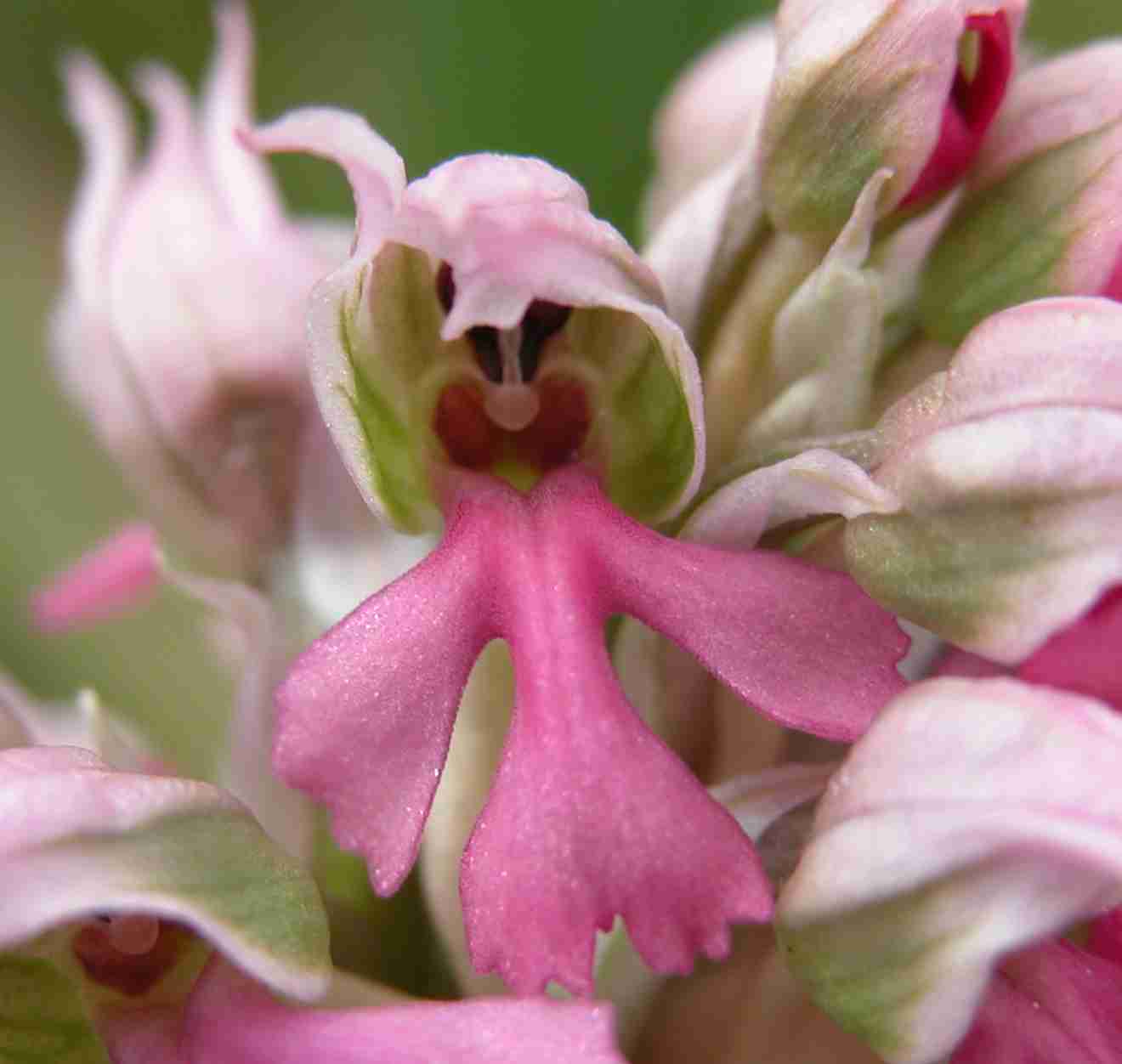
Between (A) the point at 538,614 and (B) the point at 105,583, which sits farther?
(B) the point at 105,583

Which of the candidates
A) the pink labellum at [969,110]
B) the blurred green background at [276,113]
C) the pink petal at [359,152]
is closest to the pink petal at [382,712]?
the pink petal at [359,152]

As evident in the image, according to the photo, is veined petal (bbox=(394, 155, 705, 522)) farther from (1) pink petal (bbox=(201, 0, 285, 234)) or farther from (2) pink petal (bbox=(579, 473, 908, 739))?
(1) pink petal (bbox=(201, 0, 285, 234))

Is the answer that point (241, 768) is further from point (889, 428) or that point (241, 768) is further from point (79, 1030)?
point (889, 428)

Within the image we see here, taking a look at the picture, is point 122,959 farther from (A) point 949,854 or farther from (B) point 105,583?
(B) point 105,583

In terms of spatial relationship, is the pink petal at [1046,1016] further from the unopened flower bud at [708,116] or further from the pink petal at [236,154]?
the pink petal at [236,154]

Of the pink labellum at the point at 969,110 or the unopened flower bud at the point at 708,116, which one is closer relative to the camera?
the pink labellum at the point at 969,110

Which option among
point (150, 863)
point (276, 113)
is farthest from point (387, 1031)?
point (276, 113)

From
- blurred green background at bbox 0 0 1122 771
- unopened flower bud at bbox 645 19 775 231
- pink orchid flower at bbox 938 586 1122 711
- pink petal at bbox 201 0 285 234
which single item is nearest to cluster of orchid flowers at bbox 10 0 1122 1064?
pink orchid flower at bbox 938 586 1122 711
